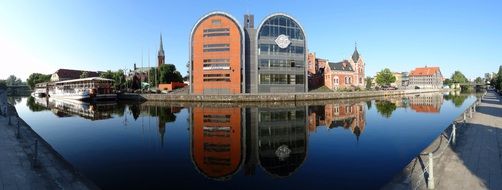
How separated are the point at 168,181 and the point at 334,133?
1683 cm

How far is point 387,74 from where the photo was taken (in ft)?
481

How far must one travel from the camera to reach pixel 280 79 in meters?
83.1

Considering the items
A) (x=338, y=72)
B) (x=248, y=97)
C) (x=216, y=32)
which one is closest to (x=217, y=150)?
(x=248, y=97)

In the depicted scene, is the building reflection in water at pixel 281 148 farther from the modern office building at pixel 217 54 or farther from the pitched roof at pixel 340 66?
the pitched roof at pixel 340 66

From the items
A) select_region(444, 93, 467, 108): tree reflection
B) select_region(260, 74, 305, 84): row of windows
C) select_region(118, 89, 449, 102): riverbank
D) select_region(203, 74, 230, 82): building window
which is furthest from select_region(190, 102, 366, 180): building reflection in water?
select_region(260, 74, 305, 84): row of windows

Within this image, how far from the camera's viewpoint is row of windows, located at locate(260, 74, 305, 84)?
8131 cm

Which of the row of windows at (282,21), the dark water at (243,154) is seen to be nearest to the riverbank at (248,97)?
the row of windows at (282,21)

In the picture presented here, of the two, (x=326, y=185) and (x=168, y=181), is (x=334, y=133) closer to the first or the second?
(x=326, y=185)

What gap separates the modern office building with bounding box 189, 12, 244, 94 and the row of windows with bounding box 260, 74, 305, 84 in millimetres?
5736

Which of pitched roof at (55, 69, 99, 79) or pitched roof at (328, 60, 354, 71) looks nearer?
pitched roof at (328, 60, 354, 71)

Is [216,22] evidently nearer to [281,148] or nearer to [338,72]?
[338,72]

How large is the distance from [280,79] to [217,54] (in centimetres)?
1702

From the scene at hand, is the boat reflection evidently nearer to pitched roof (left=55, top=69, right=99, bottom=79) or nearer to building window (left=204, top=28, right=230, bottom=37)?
building window (left=204, top=28, right=230, bottom=37)

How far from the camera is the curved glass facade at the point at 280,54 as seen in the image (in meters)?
81.1
